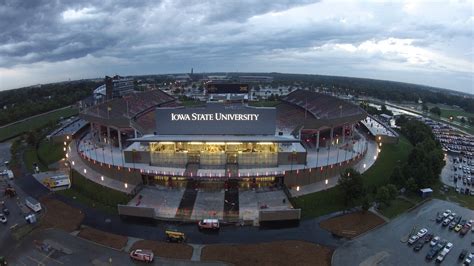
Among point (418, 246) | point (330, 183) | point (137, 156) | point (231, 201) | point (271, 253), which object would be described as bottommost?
point (271, 253)

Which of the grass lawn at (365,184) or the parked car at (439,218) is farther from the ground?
the grass lawn at (365,184)

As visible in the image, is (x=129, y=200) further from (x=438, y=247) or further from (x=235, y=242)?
(x=438, y=247)

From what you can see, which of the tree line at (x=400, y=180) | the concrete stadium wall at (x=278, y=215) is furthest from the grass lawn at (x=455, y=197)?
the concrete stadium wall at (x=278, y=215)

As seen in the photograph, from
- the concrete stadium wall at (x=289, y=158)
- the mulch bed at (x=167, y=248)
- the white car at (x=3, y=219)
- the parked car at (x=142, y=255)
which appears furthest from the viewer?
the concrete stadium wall at (x=289, y=158)

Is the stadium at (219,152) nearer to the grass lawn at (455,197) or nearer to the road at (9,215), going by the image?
the road at (9,215)

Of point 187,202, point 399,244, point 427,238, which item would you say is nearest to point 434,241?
point 427,238

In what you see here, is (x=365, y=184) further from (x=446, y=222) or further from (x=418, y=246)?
(x=418, y=246)

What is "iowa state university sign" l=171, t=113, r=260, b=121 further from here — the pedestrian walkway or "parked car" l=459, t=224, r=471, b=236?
"parked car" l=459, t=224, r=471, b=236

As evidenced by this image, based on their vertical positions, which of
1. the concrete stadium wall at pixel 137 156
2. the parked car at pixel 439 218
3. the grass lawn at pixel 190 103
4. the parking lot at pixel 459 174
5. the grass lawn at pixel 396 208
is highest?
the grass lawn at pixel 190 103
